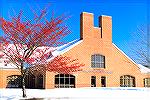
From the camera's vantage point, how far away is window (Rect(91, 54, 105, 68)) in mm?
42781

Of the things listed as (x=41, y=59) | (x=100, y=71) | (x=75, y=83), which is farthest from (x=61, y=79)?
(x=41, y=59)

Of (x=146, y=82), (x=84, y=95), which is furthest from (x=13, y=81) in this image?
(x=84, y=95)

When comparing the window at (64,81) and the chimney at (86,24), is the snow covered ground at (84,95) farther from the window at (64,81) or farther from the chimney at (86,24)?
the chimney at (86,24)

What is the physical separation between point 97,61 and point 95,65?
705 mm

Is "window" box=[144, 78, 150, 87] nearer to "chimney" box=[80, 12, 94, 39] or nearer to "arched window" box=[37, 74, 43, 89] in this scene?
"chimney" box=[80, 12, 94, 39]

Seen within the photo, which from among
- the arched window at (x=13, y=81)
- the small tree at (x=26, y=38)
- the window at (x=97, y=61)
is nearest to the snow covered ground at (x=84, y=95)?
the small tree at (x=26, y=38)

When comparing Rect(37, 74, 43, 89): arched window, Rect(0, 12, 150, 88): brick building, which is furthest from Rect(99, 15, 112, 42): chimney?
Rect(37, 74, 43, 89): arched window

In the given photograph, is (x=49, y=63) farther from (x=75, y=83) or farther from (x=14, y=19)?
(x=75, y=83)

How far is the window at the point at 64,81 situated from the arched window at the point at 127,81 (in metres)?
7.98

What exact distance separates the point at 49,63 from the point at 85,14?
1947cm

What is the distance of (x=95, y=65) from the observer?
141 feet

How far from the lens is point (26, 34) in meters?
24.2

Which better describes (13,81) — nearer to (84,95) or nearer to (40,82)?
(40,82)

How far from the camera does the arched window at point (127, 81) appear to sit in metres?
45.0
